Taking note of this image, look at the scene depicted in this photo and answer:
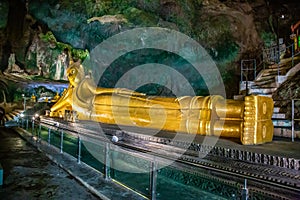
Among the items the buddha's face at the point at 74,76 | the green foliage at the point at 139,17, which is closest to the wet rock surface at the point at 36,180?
the buddha's face at the point at 74,76

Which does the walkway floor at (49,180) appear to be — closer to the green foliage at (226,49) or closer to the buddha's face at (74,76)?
the buddha's face at (74,76)

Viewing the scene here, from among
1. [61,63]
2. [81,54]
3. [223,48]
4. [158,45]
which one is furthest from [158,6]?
[61,63]

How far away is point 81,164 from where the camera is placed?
3445 mm

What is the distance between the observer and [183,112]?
321 cm

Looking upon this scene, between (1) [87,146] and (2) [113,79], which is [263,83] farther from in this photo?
(2) [113,79]

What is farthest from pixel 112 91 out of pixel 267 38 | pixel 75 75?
pixel 267 38

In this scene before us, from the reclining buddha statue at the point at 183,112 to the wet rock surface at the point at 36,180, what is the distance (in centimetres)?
129

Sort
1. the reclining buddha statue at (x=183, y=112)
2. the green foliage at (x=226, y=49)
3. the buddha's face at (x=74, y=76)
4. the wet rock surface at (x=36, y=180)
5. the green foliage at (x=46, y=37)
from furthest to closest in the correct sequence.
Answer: the green foliage at (x=46, y=37) → the green foliage at (x=226, y=49) → the buddha's face at (x=74, y=76) → the wet rock surface at (x=36, y=180) → the reclining buddha statue at (x=183, y=112)

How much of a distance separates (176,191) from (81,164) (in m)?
1.36

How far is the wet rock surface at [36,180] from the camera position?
7.99ft

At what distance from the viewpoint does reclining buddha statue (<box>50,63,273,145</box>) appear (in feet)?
7.61

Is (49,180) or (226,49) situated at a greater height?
(226,49)

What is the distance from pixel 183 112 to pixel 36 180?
1.95 m

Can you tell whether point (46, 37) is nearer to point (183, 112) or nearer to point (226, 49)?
point (226, 49)
